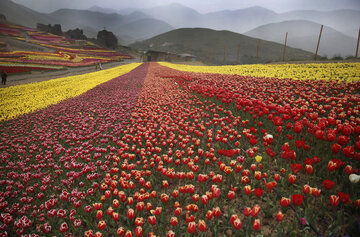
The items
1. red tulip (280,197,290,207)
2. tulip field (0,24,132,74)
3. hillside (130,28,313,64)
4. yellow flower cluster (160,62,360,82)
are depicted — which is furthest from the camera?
hillside (130,28,313,64)

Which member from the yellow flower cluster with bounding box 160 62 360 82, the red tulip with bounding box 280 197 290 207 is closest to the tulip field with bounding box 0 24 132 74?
the yellow flower cluster with bounding box 160 62 360 82

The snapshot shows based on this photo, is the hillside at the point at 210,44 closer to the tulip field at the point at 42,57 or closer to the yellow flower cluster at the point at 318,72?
the tulip field at the point at 42,57

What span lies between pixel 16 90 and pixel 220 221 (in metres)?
19.0

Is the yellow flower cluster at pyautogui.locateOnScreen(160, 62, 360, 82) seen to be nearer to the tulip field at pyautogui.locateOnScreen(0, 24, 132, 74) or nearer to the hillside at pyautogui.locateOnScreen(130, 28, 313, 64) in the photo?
the tulip field at pyautogui.locateOnScreen(0, 24, 132, 74)

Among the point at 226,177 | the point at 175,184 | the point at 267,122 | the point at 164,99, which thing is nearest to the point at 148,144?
the point at 175,184

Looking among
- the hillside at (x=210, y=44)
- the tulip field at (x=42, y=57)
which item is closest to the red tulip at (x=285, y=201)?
the tulip field at (x=42, y=57)

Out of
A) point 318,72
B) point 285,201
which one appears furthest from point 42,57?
point 285,201

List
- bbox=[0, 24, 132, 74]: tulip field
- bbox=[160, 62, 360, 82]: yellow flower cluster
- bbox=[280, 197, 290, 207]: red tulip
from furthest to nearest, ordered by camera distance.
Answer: bbox=[0, 24, 132, 74]: tulip field, bbox=[160, 62, 360, 82]: yellow flower cluster, bbox=[280, 197, 290, 207]: red tulip

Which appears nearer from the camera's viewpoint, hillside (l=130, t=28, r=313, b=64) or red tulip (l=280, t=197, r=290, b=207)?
red tulip (l=280, t=197, r=290, b=207)

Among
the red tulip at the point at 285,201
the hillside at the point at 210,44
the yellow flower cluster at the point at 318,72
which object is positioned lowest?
the red tulip at the point at 285,201

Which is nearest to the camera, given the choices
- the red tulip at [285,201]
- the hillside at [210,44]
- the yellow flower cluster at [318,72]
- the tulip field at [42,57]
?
the red tulip at [285,201]

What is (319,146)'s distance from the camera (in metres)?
3.61

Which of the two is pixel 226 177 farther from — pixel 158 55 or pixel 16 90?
pixel 158 55

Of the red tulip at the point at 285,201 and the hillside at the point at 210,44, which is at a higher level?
the hillside at the point at 210,44
